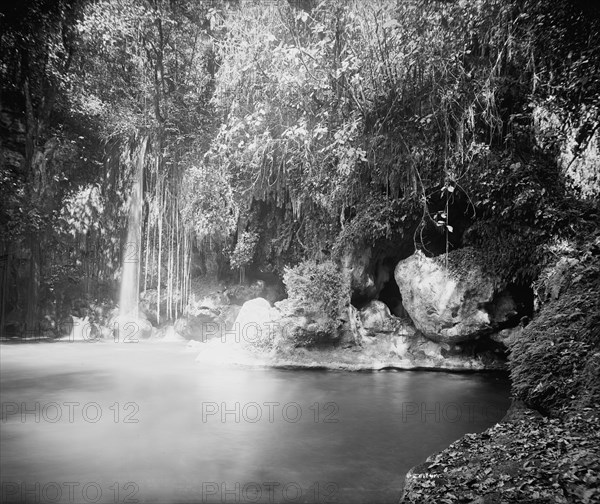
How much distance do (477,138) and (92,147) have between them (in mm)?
10745

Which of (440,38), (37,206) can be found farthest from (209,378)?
(37,206)

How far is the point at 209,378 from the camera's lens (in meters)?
6.80

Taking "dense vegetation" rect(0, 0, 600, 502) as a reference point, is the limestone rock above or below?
below

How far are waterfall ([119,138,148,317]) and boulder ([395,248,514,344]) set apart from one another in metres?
8.19

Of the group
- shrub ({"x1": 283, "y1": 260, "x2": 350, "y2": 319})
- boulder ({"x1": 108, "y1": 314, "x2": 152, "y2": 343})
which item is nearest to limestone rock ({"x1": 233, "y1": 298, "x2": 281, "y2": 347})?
shrub ({"x1": 283, "y1": 260, "x2": 350, "y2": 319})

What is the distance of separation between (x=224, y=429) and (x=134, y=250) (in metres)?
8.14

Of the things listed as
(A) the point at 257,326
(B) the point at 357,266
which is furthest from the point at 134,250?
(B) the point at 357,266

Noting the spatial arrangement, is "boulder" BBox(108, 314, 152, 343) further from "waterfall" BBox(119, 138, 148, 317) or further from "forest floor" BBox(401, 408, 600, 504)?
"forest floor" BBox(401, 408, 600, 504)

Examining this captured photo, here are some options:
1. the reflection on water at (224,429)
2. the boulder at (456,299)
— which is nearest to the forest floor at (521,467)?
the reflection on water at (224,429)

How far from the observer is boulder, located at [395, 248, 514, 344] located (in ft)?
22.0

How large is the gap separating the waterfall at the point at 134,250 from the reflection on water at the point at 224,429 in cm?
397

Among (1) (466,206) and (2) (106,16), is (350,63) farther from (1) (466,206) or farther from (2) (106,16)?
(2) (106,16)

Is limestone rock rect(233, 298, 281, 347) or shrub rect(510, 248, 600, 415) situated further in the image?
limestone rock rect(233, 298, 281, 347)

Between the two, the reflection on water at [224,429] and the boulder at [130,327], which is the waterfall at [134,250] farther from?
the reflection on water at [224,429]
